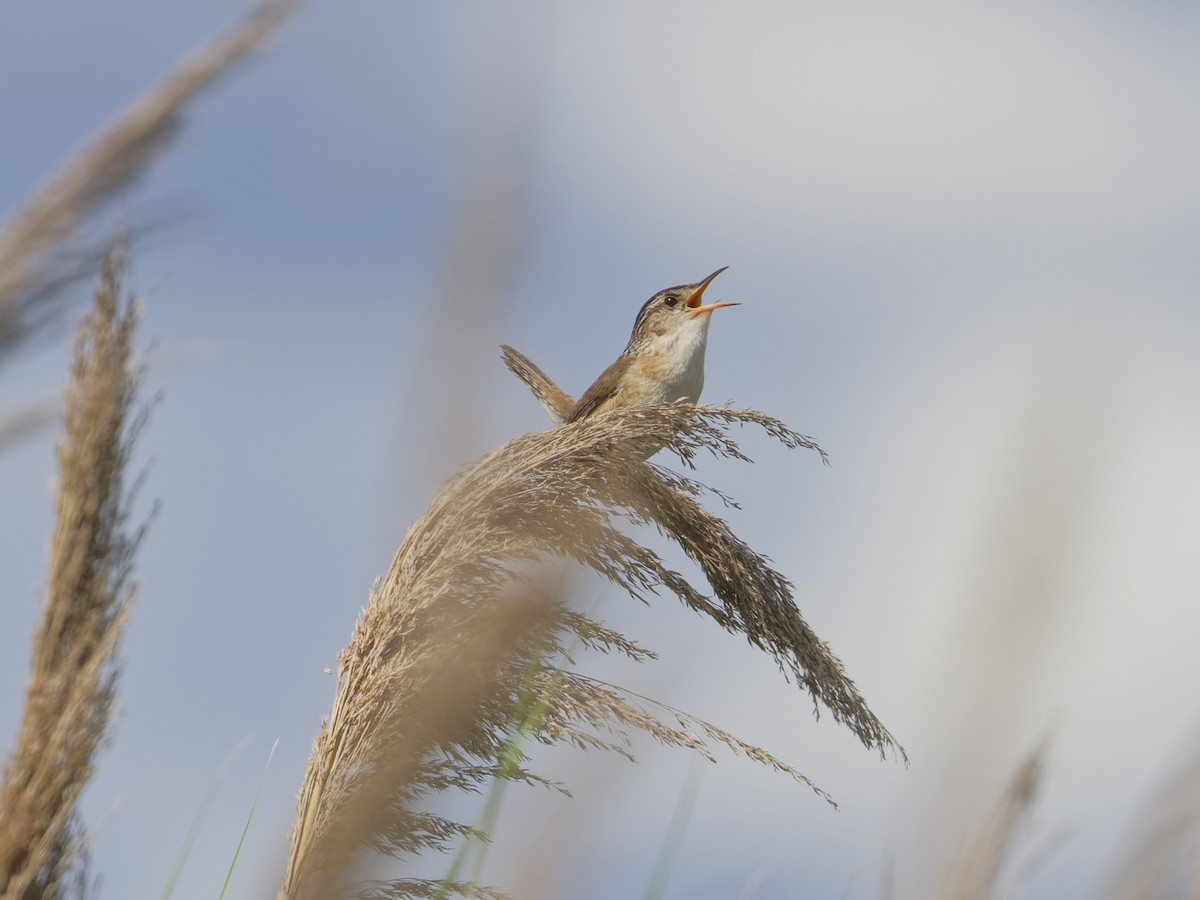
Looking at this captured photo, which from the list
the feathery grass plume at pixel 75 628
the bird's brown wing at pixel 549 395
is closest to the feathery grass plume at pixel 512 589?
the feathery grass plume at pixel 75 628

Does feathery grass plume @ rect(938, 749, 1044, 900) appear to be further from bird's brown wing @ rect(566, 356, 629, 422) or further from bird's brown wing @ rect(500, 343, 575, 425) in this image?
bird's brown wing @ rect(500, 343, 575, 425)

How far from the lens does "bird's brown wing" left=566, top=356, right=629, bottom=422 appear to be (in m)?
5.81

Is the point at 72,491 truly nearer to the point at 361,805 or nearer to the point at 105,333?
the point at 105,333

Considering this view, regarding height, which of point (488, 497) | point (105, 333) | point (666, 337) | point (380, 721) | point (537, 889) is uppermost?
point (666, 337)

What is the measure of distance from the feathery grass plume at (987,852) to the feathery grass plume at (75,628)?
1149 millimetres

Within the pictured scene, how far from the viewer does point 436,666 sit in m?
1.92

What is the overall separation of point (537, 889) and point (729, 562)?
159 centimetres

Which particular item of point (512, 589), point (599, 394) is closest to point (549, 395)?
point (599, 394)

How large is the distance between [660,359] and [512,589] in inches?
163

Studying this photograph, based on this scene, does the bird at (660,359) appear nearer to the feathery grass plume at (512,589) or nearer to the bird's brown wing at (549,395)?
the bird's brown wing at (549,395)

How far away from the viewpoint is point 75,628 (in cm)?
170

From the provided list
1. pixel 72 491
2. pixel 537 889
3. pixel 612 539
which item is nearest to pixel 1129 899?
pixel 537 889

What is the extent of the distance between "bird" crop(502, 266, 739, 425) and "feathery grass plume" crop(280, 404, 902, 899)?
286cm

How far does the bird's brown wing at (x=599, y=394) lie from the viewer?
5.81 meters
